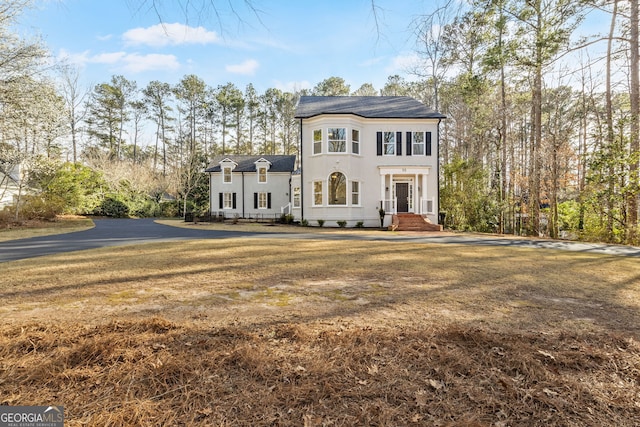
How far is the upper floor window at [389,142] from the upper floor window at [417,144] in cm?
118

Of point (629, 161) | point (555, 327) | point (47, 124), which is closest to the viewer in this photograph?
→ point (555, 327)

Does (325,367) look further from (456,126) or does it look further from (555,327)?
(456,126)

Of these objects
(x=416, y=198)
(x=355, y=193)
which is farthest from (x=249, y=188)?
(x=416, y=198)

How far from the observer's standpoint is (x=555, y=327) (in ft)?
10.7

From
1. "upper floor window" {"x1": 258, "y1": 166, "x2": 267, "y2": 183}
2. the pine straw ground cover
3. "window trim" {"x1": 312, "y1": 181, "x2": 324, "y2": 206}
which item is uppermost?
"upper floor window" {"x1": 258, "y1": 166, "x2": 267, "y2": 183}

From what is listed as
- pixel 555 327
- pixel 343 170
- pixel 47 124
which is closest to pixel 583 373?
pixel 555 327

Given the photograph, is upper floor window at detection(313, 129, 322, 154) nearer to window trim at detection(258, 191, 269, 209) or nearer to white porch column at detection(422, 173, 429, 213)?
white porch column at detection(422, 173, 429, 213)

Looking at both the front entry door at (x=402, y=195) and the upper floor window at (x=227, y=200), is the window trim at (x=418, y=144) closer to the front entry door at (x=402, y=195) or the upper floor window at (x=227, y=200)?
the front entry door at (x=402, y=195)

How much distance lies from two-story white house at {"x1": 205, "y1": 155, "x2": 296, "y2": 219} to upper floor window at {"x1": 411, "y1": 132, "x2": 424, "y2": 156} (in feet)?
36.0

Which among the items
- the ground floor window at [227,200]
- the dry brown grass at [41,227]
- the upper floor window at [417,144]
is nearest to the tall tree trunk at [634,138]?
the upper floor window at [417,144]

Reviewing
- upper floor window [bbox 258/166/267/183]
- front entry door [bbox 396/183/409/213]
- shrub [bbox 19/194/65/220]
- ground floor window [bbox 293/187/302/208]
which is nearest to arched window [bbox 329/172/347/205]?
ground floor window [bbox 293/187/302/208]

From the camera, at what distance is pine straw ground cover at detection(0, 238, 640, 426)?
6.45 ft

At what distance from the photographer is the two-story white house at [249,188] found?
1034 inches

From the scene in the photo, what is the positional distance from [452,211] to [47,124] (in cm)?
2380
